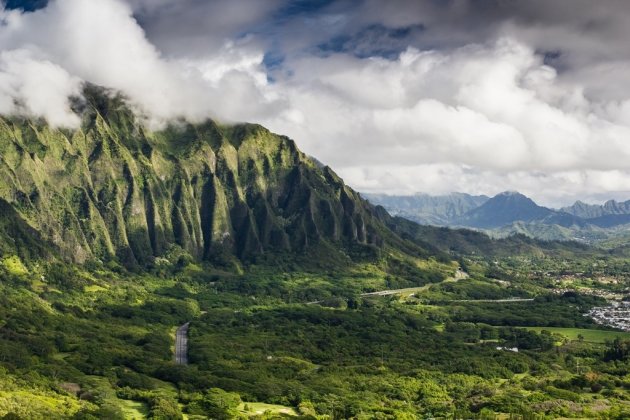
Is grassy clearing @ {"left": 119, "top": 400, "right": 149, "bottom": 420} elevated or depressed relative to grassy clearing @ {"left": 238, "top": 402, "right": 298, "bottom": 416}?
elevated

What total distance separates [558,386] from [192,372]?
9376 centimetres

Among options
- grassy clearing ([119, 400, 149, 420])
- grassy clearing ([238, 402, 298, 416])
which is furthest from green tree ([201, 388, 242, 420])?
grassy clearing ([119, 400, 149, 420])

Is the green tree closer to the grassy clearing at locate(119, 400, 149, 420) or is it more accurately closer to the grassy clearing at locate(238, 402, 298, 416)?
the grassy clearing at locate(238, 402, 298, 416)

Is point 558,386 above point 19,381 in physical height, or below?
below

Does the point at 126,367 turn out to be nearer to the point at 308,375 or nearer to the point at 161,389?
the point at 161,389

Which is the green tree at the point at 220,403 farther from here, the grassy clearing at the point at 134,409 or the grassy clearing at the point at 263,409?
the grassy clearing at the point at 134,409

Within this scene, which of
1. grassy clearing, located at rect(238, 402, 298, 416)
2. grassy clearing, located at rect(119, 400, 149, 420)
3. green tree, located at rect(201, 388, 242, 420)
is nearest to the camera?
green tree, located at rect(201, 388, 242, 420)

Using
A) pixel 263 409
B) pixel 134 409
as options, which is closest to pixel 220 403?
pixel 263 409

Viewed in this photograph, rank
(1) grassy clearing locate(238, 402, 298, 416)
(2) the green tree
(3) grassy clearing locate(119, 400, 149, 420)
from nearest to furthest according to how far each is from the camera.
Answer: (2) the green tree < (3) grassy clearing locate(119, 400, 149, 420) < (1) grassy clearing locate(238, 402, 298, 416)

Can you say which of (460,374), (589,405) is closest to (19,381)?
(460,374)

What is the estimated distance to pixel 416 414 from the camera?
156m

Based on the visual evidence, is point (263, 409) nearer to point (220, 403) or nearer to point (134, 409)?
point (220, 403)

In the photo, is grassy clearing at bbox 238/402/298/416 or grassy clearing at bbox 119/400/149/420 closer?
grassy clearing at bbox 119/400/149/420

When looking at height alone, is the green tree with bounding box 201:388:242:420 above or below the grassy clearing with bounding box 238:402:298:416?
above
